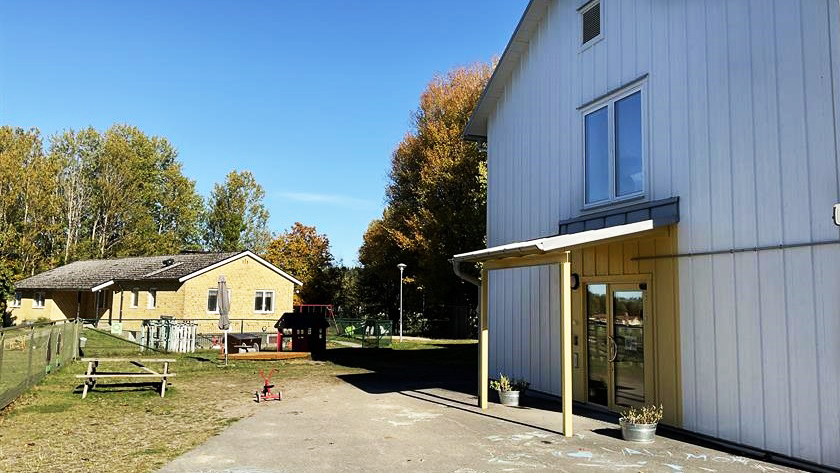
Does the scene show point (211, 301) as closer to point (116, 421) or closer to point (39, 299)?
point (39, 299)

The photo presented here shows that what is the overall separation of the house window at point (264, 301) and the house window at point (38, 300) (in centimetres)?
1683

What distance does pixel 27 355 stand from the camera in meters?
11.8

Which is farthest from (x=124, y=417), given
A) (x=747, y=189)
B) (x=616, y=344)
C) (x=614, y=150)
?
(x=747, y=189)

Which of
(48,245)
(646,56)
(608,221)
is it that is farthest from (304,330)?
(48,245)

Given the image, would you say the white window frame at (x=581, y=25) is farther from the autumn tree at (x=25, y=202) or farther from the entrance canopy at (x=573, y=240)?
the autumn tree at (x=25, y=202)

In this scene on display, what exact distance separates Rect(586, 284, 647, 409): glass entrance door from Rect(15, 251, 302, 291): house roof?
2714 centimetres

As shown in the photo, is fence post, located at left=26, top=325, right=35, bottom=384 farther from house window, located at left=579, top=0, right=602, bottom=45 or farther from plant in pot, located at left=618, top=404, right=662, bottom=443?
house window, located at left=579, top=0, right=602, bottom=45

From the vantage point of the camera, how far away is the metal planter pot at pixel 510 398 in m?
10.5

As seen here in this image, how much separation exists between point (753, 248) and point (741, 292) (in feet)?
1.94

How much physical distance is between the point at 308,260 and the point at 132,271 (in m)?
17.4

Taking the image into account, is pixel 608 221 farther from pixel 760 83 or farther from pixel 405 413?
pixel 405 413

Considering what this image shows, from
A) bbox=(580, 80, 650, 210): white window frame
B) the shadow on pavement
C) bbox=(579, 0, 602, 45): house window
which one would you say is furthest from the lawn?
bbox=(579, 0, 602, 45): house window

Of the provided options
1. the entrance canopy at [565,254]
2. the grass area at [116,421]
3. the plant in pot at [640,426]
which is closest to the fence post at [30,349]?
the grass area at [116,421]

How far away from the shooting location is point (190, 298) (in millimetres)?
33000
